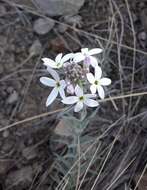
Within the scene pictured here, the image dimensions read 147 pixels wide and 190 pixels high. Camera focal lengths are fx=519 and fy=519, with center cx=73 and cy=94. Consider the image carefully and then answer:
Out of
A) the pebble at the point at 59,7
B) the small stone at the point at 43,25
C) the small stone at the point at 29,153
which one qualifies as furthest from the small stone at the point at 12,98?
the pebble at the point at 59,7

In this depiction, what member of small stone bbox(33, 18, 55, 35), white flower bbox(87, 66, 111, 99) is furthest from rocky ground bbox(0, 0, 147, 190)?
white flower bbox(87, 66, 111, 99)

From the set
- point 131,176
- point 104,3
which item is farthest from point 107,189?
point 104,3

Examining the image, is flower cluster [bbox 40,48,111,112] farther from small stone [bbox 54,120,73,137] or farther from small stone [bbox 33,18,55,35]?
small stone [bbox 33,18,55,35]

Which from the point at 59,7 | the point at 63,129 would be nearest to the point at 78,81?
the point at 63,129

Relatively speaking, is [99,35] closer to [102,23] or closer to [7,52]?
[102,23]

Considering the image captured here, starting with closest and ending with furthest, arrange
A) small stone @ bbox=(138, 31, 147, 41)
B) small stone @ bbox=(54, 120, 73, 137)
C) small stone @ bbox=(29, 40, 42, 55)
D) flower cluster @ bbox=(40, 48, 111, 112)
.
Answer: flower cluster @ bbox=(40, 48, 111, 112), small stone @ bbox=(54, 120, 73, 137), small stone @ bbox=(29, 40, 42, 55), small stone @ bbox=(138, 31, 147, 41)

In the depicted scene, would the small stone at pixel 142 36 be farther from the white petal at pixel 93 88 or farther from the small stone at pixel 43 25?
the white petal at pixel 93 88
